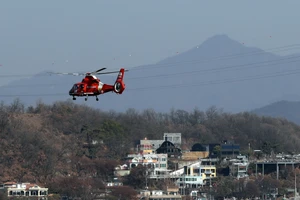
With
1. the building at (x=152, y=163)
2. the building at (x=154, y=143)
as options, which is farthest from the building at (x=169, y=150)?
the building at (x=152, y=163)

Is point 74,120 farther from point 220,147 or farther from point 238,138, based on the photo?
point 238,138

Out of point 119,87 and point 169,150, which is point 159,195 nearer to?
point 169,150

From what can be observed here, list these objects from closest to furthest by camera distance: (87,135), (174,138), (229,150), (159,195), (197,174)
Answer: (159,195), (197,174), (87,135), (229,150), (174,138)

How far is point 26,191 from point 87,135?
84.3ft

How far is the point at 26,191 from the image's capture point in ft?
316

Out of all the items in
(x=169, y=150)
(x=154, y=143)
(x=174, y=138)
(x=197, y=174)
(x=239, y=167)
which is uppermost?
(x=174, y=138)

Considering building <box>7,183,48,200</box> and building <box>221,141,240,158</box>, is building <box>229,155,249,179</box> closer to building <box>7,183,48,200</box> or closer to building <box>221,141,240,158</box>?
building <box>221,141,240,158</box>

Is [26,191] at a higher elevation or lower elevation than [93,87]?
lower

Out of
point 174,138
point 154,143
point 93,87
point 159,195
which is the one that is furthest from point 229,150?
point 93,87

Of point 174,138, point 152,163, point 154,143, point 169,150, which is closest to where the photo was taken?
point 152,163

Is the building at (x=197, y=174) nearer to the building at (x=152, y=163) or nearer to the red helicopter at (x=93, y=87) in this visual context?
the building at (x=152, y=163)

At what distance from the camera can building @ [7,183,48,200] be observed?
Answer: 9544 centimetres

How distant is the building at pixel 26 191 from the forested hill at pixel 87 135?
1.27 meters

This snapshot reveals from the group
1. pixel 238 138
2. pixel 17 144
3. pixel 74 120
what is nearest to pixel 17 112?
pixel 74 120
